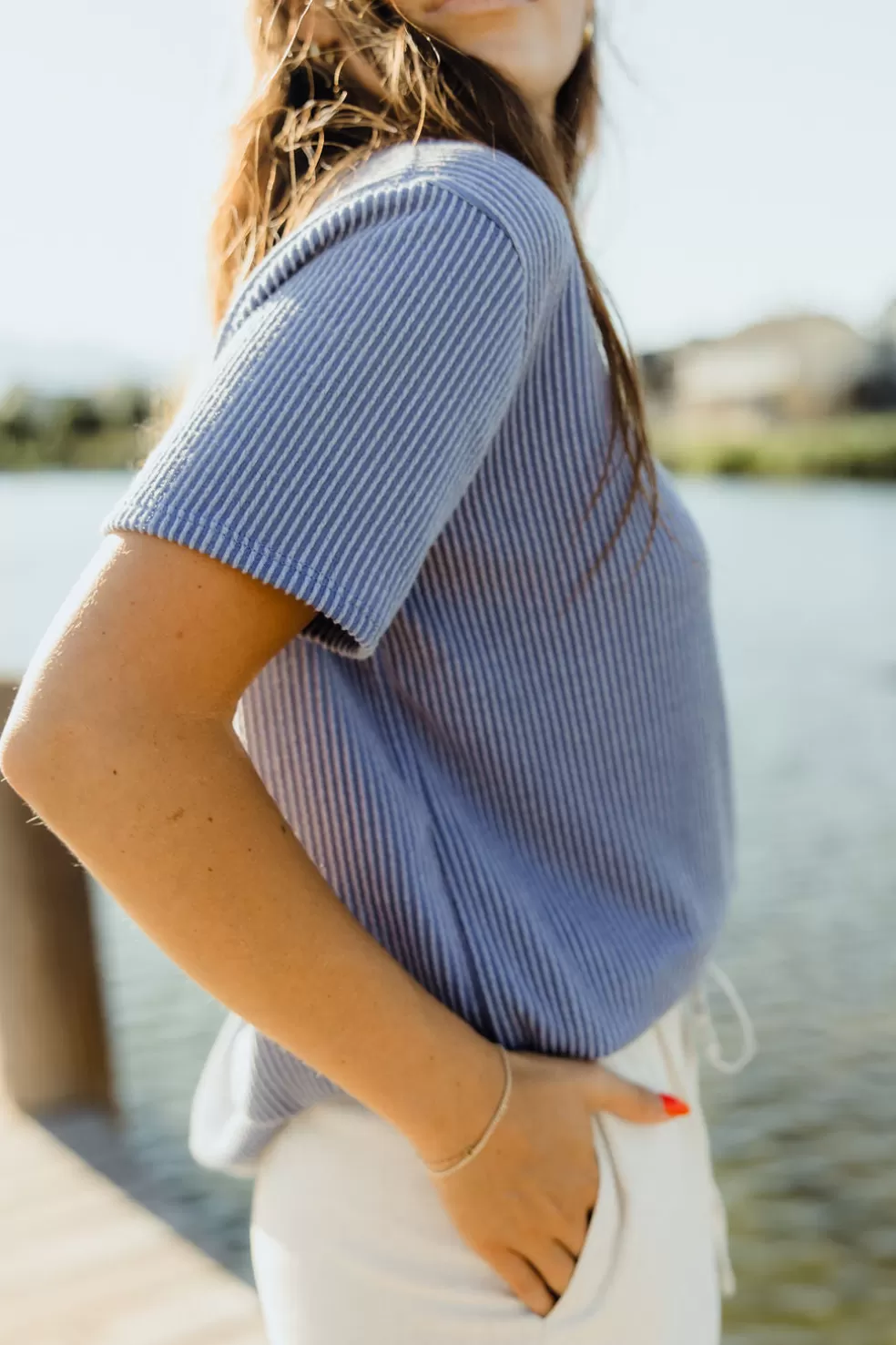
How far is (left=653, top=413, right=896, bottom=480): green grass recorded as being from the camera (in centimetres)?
1503

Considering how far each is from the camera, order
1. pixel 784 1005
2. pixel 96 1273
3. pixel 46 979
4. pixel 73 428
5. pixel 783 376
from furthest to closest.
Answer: pixel 783 376 → pixel 73 428 → pixel 784 1005 → pixel 46 979 → pixel 96 1273

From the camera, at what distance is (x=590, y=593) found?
714 mm

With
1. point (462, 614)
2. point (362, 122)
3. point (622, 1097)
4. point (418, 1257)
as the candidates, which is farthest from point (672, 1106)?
point (362, 122)

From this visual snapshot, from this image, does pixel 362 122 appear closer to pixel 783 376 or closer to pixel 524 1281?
pixel 524 1281

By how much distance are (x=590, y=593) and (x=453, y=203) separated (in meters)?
0.21

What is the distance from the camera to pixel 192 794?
→ 1.91 ft

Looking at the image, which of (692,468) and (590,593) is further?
(692,468)

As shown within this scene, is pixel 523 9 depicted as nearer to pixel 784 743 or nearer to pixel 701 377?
pixel 784 743

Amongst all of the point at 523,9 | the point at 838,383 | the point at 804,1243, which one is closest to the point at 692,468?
the point at 838,383

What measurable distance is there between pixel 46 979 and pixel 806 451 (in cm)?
1479

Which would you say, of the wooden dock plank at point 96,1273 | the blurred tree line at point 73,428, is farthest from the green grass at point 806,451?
the wooden dock plank at point 96,1273

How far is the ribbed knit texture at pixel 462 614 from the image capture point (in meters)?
0.57

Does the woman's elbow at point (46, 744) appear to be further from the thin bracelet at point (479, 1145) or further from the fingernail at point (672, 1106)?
the fingernail at point (672, 1106)

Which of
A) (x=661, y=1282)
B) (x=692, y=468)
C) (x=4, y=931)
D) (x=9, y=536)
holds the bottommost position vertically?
(x=692, y=468)
